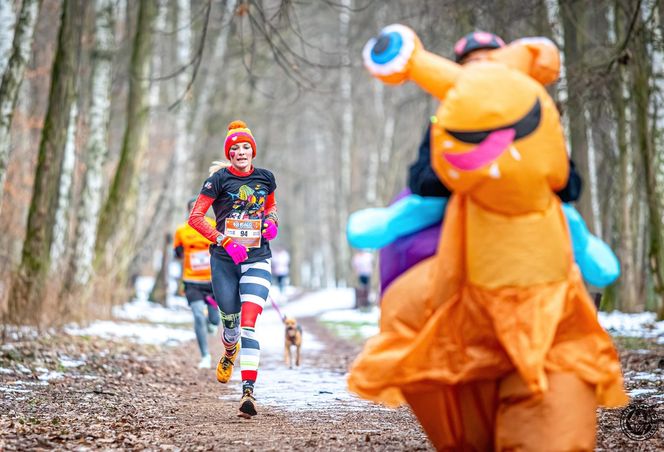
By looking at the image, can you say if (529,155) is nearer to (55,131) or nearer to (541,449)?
(541,449)

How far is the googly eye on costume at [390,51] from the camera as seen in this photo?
4344 mm

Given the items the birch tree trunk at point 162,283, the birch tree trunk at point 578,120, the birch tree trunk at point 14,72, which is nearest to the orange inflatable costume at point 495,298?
the birch tree trunk at point 14,72

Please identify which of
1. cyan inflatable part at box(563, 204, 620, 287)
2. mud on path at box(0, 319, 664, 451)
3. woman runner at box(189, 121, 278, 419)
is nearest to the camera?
cyan inflatable part at box(563, 204, 620, 287)

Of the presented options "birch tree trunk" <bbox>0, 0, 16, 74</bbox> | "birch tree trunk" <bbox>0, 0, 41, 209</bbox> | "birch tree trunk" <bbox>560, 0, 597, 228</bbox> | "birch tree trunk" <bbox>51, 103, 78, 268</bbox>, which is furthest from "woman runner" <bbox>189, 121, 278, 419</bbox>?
"birch tree trunk" <bbox>51, 103, 78, 268</bbox>

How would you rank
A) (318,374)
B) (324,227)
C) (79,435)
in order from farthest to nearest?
(324,227) → (318,374) → (79,435)

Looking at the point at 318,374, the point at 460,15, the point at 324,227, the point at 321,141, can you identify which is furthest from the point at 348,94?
the point at 318,374

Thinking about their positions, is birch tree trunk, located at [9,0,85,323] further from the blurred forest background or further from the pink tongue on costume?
the pink tongue on costume

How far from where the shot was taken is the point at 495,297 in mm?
4059

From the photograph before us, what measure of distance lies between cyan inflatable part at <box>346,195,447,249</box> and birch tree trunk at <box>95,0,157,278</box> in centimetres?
1335

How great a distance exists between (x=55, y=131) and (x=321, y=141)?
136ft

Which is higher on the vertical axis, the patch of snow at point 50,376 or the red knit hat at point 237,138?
the red knit hat at point 237,138

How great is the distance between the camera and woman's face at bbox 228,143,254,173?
7332 millimetres

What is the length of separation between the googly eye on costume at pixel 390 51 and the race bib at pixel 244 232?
3.08 m

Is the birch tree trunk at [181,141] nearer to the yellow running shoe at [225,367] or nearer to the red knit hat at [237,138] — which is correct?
the red knit hat at [237,138]
